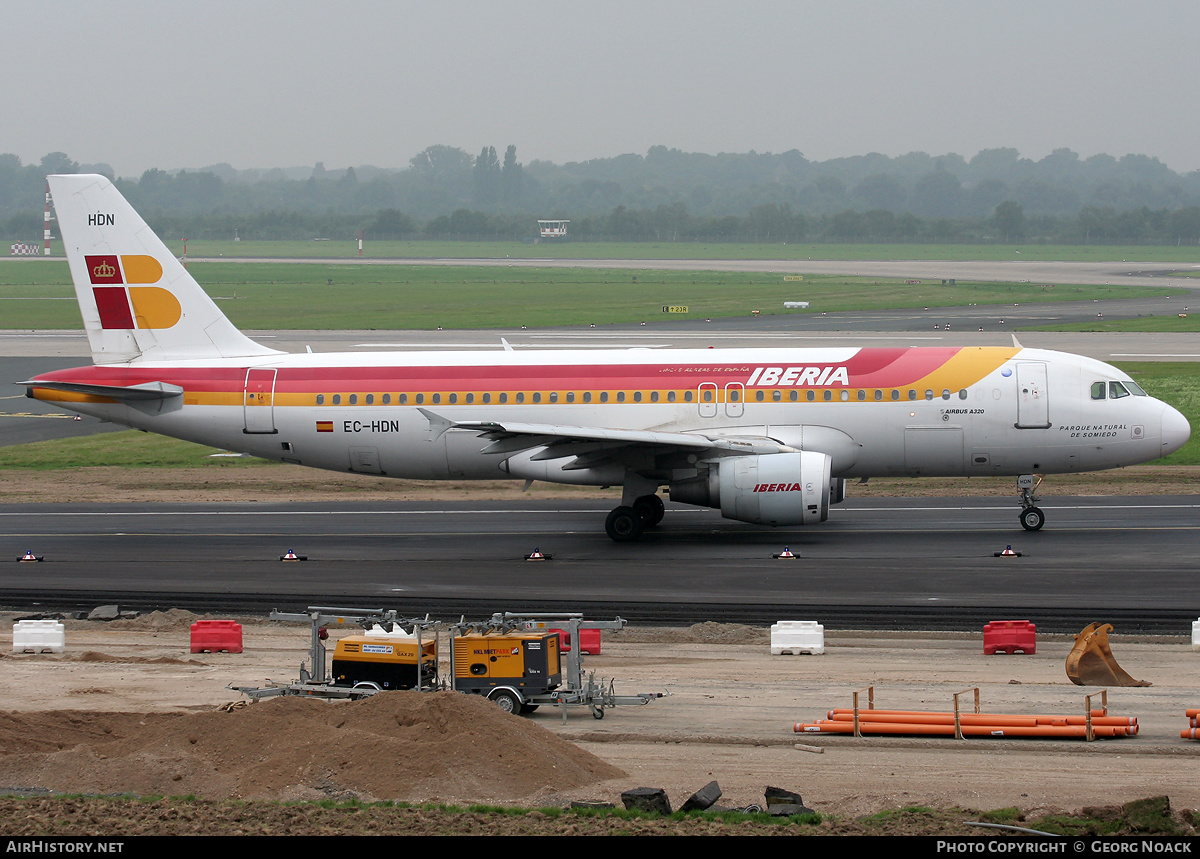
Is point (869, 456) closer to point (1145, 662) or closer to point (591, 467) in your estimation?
point (591, 467)

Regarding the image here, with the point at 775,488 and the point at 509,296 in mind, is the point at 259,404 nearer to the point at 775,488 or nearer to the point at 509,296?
the point at 775,488

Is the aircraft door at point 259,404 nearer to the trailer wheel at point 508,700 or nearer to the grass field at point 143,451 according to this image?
the grass field at point 143,451

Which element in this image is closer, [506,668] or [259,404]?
[506,668]

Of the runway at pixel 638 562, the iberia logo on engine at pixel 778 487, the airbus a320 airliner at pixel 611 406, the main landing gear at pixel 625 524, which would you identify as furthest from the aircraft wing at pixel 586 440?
the runway at pixel 638 562

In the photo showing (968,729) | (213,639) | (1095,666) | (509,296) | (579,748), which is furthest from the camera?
(509,296)

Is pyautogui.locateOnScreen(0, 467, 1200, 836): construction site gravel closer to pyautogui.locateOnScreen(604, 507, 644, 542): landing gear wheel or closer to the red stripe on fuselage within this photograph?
pyautogui.locateOnScreen(604, 507, 644, 542): landing gear wheel

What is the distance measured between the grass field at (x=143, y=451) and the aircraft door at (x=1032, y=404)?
1246 centimetres

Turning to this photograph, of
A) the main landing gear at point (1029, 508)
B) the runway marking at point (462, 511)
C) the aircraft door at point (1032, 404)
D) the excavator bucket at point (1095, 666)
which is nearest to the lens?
the excavator bucket at point (1095, 666)

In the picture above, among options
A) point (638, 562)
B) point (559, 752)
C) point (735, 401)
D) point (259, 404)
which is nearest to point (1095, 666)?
point (559, 752)

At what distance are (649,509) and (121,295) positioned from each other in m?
15.0

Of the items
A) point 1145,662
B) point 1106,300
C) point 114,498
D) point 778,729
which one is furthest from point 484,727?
point 1106,300

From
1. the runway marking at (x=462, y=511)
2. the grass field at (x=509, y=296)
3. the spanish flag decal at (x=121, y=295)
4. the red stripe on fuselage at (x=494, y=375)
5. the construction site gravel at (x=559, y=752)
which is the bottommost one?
the construction site gravel at (x=559, y=752)

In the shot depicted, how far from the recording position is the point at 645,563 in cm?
3038

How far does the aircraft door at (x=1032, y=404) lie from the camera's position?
3228cm
